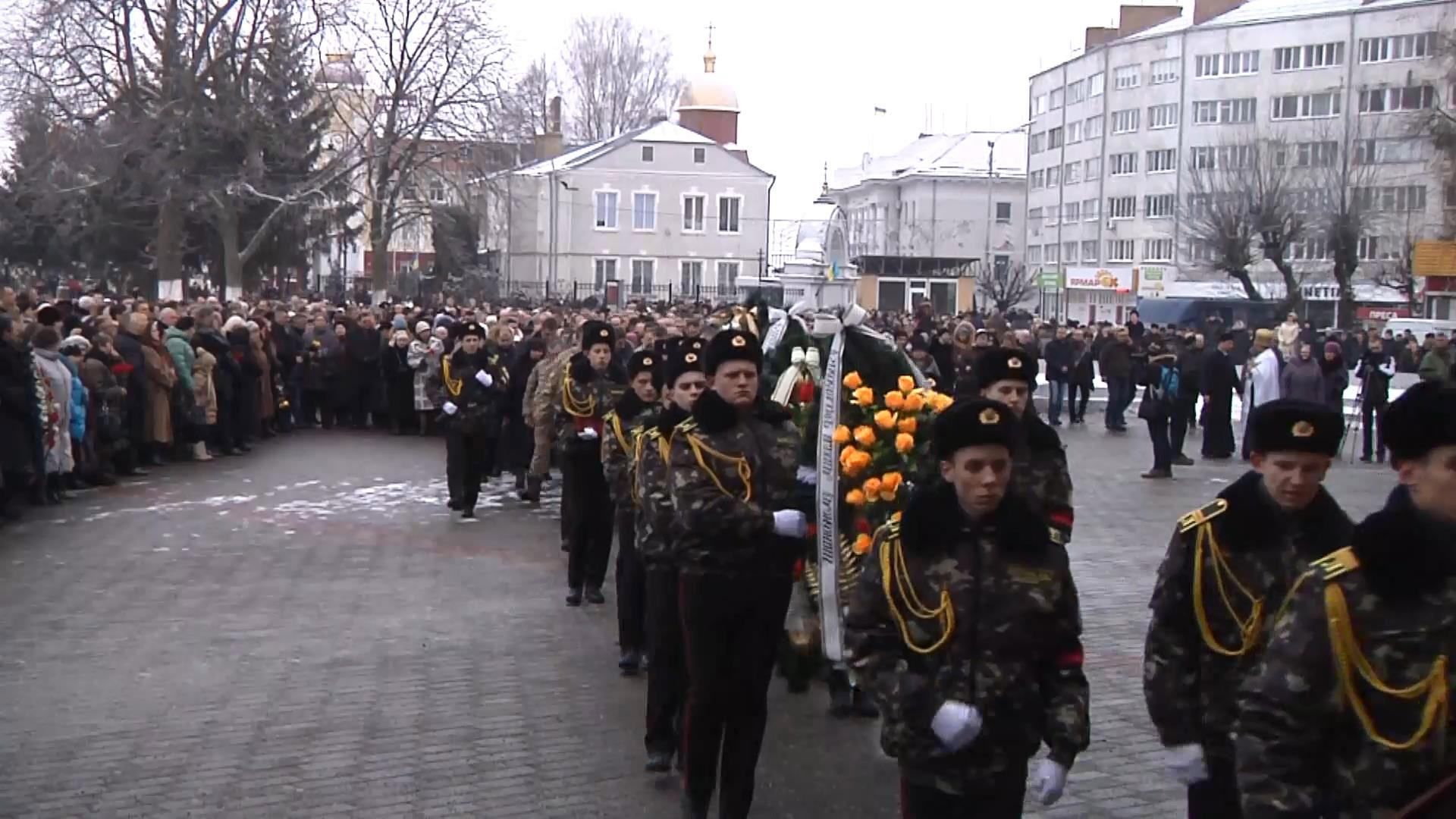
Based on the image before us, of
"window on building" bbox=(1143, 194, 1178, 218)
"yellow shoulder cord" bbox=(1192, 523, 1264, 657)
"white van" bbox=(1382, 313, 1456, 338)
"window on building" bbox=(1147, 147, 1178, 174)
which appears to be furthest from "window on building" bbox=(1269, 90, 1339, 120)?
"yellow shoulder cord" bbox=(1192, 523, 1264, 657)

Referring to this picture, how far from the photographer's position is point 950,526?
14.1ft

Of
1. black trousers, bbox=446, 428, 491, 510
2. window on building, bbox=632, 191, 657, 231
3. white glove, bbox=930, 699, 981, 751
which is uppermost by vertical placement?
window on building, bbox=632, 191, 657, 231

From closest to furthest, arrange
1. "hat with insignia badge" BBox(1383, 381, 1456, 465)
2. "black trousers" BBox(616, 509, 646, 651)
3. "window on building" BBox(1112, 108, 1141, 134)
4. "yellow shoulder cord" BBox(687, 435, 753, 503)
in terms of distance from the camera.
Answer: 1. "hat with insignia badge" BBox(1383, 381, 1456, 465)
2. "yellow shoulder cord" BBox(687, 435, 753, 503)
3. "black trousers" BBox(616, 509, 646, 651)
4. "window on building" BBox(1112, 108, 1141, 134)

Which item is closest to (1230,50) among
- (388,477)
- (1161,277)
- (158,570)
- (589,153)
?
(1161,277)

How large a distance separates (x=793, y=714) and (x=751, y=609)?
2.23 metres

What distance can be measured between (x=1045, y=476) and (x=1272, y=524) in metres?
2.15

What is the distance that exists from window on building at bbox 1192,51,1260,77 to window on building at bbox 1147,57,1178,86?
4.22 feet

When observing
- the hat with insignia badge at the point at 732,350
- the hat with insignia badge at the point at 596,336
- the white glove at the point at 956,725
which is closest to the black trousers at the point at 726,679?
the hat with insignia badge at the point at 732,350

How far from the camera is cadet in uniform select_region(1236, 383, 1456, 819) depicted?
3195 mm

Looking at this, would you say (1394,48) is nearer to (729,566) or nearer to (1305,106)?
(1305,106)

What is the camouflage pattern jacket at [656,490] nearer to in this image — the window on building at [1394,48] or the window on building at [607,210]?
the window on building at [1394,48]

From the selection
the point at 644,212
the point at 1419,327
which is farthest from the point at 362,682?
the point at 644,212

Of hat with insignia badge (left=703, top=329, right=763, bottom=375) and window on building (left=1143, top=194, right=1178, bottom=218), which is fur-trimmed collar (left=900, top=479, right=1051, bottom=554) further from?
window on building (left=1143, top=194, right=1178, bottom=218)

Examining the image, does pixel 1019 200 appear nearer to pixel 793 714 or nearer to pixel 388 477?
pixel 388 477
